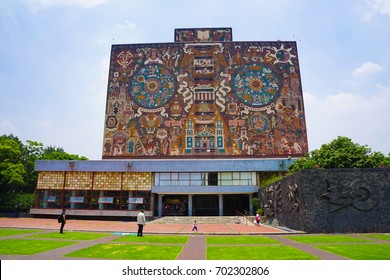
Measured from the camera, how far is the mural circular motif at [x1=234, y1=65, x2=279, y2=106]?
40281 mm

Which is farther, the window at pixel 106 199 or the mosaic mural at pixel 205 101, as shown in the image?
the mosaic mural at pixel 205 101

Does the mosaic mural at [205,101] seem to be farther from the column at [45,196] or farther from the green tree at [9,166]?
the green tree at [9,166]

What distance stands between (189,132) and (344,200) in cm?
2512

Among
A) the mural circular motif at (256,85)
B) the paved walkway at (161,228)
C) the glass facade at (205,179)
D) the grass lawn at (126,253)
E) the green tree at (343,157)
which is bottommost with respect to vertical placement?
the paved walkway at (161,228)

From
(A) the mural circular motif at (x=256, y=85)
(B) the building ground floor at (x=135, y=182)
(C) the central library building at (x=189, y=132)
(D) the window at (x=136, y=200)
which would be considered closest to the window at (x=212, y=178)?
(B) the building ground floor at (x=135, y=182)

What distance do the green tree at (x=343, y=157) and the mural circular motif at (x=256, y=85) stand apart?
42.4 ft

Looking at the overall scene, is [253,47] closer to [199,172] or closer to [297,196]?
[199,172]

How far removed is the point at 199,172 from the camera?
33375 mm

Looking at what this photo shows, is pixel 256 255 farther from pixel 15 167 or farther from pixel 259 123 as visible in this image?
pixel 15 167

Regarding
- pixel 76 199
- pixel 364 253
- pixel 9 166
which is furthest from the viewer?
pixel 9 166

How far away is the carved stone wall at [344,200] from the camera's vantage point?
16.3m

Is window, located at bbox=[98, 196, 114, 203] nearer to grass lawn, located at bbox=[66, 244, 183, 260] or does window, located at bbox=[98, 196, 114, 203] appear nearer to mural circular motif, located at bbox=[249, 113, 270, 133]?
mural circular motif, located at bbox=[249, 113, 270, 133]

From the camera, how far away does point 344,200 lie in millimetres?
16578

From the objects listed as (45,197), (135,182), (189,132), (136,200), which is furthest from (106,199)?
(189,132)
